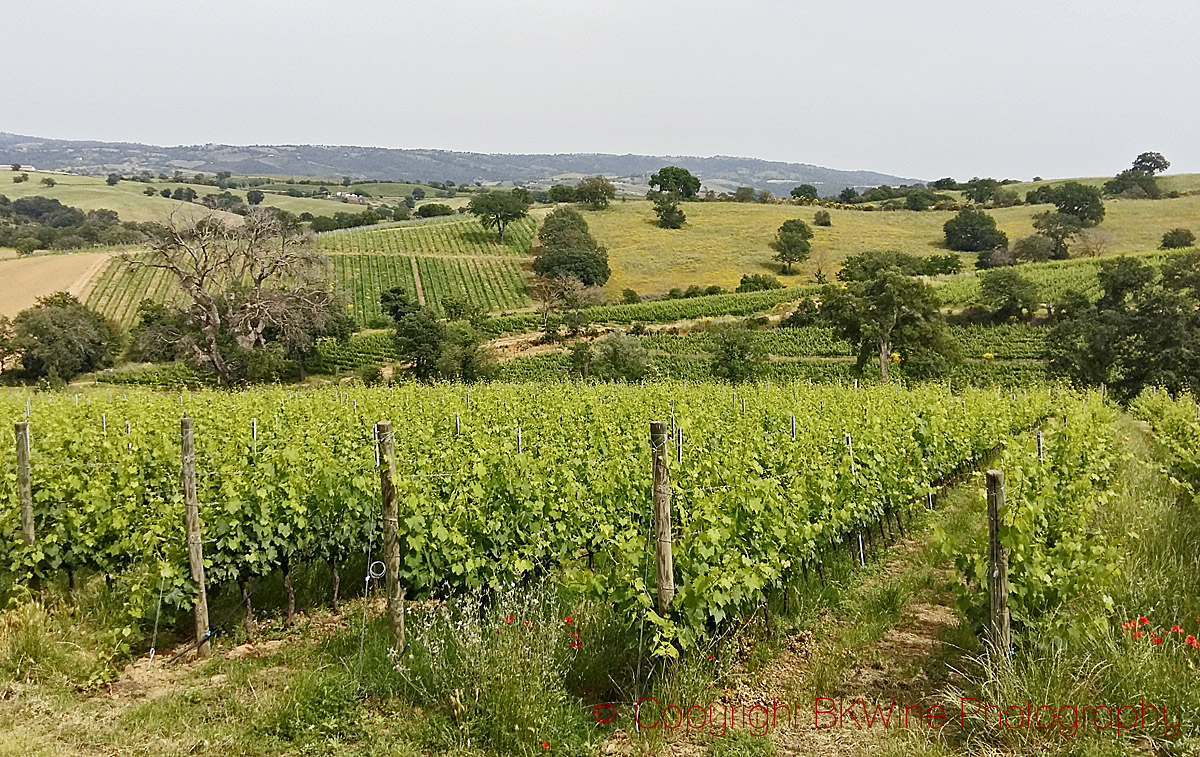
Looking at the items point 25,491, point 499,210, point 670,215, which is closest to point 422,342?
point 25,491

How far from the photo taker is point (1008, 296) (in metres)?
43.9

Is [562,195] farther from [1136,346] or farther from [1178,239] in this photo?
[1136,346]

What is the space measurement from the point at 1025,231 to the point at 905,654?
81.4 m

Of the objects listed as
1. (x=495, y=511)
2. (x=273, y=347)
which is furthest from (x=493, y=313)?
(x=495, y=511)

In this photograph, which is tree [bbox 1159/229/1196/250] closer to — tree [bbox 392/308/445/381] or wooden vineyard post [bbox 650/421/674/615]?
tree [bbox 392/308/445/381]

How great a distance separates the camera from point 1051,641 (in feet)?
15.5

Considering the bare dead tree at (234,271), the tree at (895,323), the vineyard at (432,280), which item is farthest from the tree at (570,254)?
the tree at (895,323)

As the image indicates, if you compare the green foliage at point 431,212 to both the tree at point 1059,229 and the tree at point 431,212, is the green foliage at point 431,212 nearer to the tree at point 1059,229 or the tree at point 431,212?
the tree at point 431,212

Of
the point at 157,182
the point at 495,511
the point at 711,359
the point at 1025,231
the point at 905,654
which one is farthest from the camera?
the point at 157,182

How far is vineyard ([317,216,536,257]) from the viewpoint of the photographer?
235 ft

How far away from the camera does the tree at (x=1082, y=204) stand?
74.4 metres

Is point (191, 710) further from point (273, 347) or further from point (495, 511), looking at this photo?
point (273, 347)

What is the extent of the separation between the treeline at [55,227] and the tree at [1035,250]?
71.4m

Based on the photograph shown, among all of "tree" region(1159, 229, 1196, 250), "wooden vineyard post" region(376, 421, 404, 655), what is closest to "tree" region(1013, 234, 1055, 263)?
"tree" region(1159, 229, 1196, 250)
